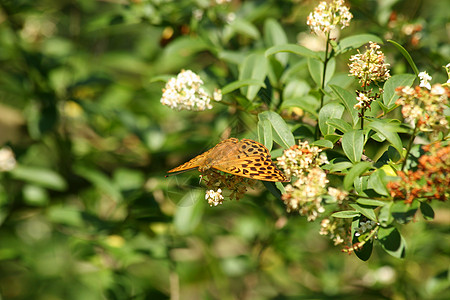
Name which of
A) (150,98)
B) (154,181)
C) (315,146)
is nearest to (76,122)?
(150,98)

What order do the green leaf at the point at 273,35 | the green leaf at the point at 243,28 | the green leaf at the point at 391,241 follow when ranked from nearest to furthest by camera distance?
the green leaf at the point at 391,241 → the green leaf at the point at 273,35 → the green leaf at the point at 243,28

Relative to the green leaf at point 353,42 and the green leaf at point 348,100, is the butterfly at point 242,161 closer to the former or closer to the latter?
the green leaf at point 348,100

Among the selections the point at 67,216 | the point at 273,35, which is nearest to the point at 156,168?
the point at 67,216

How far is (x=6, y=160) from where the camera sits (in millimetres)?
2590

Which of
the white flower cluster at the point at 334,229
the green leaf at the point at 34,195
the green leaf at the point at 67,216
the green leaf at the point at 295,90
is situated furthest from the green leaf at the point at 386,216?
the green leaf at the point at 34,195

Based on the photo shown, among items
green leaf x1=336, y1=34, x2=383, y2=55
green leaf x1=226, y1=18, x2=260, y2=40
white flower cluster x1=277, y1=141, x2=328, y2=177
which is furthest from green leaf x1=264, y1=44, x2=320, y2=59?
green leaf x1=226, y1=18, x2=260, y2=40

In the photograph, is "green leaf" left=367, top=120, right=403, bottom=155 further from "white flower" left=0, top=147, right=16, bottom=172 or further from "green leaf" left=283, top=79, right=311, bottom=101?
"white flower" left=0, top=147, right=16, bottom=172

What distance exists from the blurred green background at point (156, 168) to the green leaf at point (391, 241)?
70 cm

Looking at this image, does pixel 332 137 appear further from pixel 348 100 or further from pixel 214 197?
pixel 214 197

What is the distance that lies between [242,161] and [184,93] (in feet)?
1.03

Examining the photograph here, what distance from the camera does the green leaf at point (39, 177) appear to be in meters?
2.55

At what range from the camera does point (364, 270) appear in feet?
10.1

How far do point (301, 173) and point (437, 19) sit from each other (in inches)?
62.9

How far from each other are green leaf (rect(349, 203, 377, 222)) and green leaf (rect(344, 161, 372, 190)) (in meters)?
0.07
